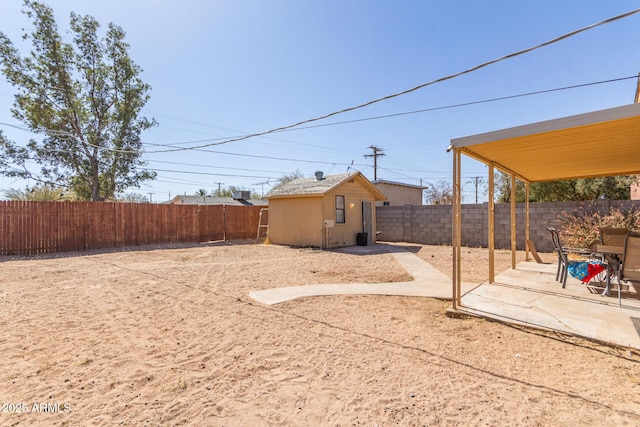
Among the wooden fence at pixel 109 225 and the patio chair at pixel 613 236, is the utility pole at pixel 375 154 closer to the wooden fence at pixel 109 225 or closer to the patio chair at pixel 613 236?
the wooden fence at pixel 109 225

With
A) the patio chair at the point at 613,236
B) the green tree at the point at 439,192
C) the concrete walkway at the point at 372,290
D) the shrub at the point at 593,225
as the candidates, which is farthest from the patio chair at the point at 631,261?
the green tree at the point at 439,192

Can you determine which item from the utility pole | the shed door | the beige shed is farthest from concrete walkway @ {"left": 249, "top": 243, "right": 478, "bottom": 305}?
the utility pole

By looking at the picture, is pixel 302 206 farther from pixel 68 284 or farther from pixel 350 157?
pixel 350 157

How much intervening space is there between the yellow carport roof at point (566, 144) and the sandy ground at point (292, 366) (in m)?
2.51

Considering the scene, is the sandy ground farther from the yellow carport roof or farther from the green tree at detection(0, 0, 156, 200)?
the green tree at detection(0, 0, 156, 200)

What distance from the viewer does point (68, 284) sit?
641 cm

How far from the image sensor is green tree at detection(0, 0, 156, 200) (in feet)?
55.0

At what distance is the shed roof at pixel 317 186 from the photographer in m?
12.9

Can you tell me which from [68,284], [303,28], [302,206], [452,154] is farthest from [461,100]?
[68,284]

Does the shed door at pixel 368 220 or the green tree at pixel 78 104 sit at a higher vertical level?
the green tree at pixel 78 104

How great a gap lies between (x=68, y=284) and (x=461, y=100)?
11.6 metres

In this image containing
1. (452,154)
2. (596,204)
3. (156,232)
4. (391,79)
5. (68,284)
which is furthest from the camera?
(156,232)

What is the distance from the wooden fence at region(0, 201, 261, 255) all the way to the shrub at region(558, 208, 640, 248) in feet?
47.5

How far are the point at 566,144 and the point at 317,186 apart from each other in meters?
9.77
